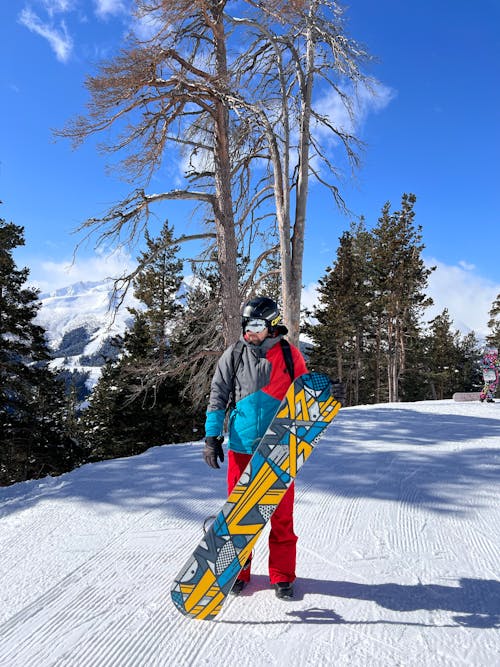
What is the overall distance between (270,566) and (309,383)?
1167mm

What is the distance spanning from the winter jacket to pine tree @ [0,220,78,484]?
14.1m

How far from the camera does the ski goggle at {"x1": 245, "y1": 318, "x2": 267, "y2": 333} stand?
8.71 feet

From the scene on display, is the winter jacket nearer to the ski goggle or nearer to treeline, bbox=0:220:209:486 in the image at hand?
the ski goggle

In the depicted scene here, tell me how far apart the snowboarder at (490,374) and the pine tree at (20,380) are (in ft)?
49.3

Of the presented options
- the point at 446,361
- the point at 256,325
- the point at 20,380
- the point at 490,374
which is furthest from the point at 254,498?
the point at 446,361

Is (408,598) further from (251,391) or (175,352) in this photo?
(175,352)

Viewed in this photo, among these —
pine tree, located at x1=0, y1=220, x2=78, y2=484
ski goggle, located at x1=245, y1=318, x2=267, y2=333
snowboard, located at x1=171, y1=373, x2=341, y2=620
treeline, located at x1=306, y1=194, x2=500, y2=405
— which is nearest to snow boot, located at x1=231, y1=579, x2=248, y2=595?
snowboard, located at x1=171, y1=373, x2=341, y2=620

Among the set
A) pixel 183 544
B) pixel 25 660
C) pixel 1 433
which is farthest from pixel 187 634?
pixel 1 433

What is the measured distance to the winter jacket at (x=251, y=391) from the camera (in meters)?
2.63

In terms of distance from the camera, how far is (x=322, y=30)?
848 centimetres

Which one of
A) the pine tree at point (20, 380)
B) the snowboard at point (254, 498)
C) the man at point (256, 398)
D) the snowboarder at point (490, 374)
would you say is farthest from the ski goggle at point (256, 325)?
the pine tree at point (20, 380)

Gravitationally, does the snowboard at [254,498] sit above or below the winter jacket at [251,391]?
below

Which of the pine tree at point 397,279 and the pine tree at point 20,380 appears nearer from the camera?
the pine tree at point 20,380

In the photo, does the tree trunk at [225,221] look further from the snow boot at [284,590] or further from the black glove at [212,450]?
the snow boot at [284,590]
